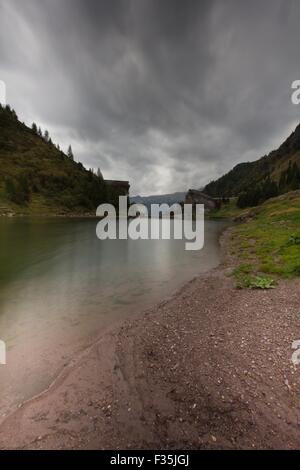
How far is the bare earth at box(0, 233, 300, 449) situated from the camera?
4926mm

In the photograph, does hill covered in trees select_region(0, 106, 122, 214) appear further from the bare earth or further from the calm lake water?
the bare earth

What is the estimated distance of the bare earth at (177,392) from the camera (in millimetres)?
4926

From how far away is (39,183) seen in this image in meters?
142

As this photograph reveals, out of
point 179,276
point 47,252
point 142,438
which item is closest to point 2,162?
point 47,252

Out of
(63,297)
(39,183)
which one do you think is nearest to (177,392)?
(63,297)

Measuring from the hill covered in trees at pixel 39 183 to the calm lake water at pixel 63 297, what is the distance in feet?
317

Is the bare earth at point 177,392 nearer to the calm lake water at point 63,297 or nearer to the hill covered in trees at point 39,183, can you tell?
the calm lake water at point 63,297

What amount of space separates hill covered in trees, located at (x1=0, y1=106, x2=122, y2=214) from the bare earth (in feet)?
377

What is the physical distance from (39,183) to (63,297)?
495ft

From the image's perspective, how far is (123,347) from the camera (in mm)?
8828

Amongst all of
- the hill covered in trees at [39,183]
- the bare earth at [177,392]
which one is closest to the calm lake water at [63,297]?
the bare earth at [177,392]

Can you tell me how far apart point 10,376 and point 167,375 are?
19.0ft
